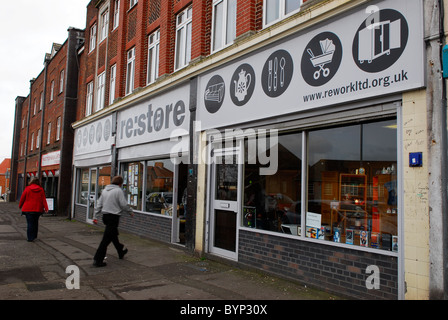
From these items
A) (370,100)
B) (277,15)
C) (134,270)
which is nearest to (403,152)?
(370,100)

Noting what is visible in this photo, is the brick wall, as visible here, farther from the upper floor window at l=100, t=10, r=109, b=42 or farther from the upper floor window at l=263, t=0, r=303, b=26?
the upper floor window at l=100, t=10, r=109, b=42

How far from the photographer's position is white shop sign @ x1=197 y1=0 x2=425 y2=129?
460cm

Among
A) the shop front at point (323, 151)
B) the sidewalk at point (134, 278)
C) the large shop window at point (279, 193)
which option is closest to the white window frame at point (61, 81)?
the sidewalk at point (134, 278)

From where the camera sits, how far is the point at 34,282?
19.3ft

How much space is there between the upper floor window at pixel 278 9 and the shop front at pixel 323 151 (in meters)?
0.81

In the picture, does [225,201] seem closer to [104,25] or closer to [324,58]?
[324,58]

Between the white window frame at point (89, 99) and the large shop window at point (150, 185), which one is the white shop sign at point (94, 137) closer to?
the white window frame at point (89, 99)

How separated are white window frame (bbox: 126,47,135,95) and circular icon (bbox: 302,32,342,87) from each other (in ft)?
28.7

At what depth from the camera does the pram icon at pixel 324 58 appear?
554 centimetres

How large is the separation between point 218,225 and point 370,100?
169 inches

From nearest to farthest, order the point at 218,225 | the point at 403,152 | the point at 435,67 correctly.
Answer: the point at 435,67
the point at 403,152
the point at 218,225

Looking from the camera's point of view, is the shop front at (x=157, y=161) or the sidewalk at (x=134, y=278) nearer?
the sidewalk at (x=134, y=278)

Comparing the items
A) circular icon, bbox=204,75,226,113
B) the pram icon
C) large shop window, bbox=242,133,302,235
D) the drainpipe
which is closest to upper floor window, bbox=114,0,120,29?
circular icon, bbox=204,75,226,113

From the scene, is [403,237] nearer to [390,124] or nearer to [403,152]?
[403,152]
